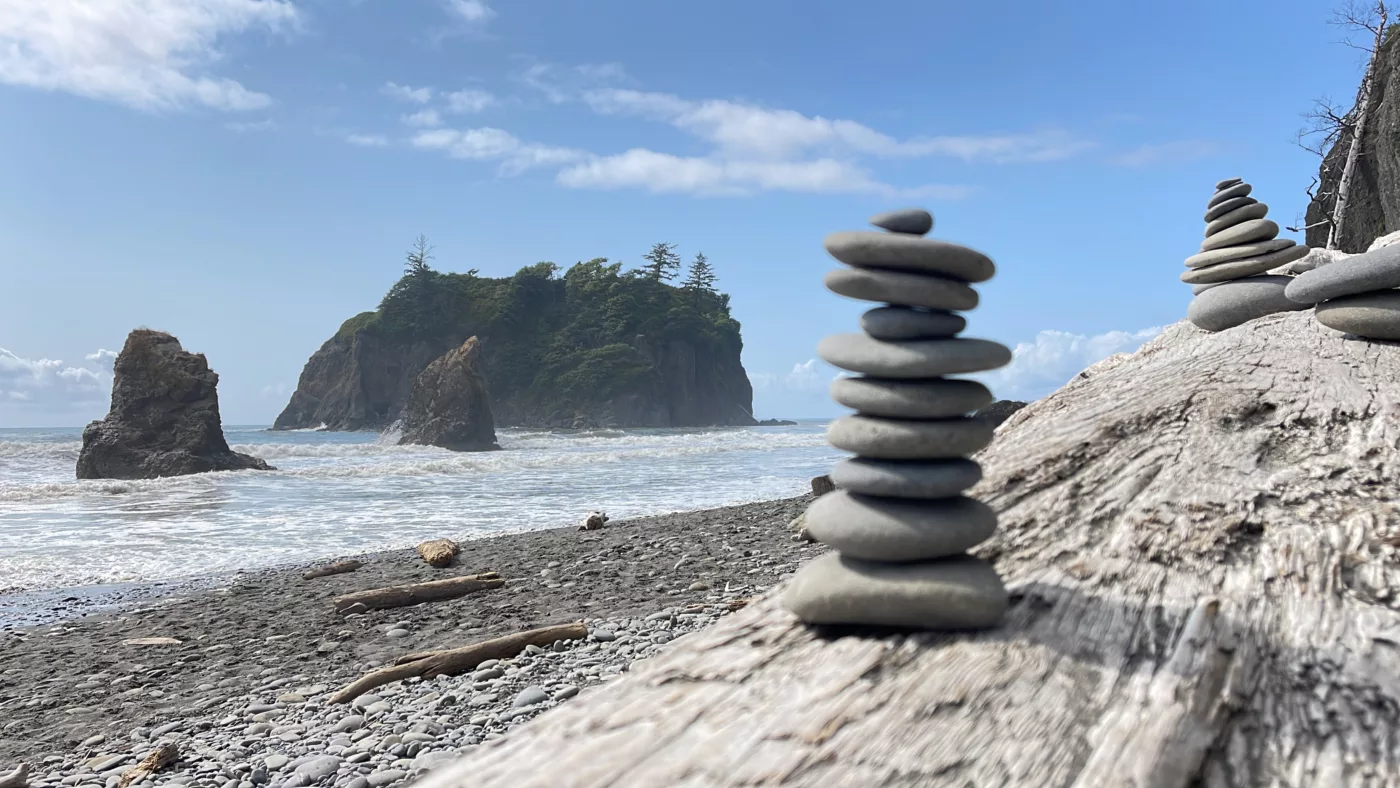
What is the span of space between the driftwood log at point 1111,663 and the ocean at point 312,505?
28.4 ft

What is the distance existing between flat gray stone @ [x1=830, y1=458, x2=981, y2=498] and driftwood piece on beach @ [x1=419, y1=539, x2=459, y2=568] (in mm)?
7095

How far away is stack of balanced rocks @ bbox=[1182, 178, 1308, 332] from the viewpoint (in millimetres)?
5672

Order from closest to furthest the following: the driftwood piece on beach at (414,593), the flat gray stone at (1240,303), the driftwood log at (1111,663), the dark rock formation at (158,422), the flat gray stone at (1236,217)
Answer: the driftwood log at (1111,663), the flat gray stone at (1240,303), the flat gray stone at (1236,217), the driftwood piece on beach at (414,593), the dark rock formation at (158,422)

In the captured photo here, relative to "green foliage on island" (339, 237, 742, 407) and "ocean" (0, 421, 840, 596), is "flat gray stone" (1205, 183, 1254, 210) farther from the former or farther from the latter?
"green foliage on island" (339, 237, 742, 407)

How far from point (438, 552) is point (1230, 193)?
788cm

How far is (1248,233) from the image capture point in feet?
19.5

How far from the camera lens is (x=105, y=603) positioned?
26.0ft

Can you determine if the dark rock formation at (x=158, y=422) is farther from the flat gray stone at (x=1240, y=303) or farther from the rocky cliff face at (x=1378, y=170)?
the rocky cliff face at (x=1378, y=170)

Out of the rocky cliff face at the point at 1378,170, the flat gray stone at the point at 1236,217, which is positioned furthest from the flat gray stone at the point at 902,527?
the rocky cliff face at the point at 1378,170

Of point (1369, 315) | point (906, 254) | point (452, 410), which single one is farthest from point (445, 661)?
point (452, 410)

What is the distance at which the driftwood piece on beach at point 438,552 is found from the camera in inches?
347

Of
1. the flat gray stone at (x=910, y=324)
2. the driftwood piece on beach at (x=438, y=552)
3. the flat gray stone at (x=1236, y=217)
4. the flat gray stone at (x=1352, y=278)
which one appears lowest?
the driftwood piece on beach at (x=438, y=552)

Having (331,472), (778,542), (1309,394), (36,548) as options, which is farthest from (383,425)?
(1309,394)

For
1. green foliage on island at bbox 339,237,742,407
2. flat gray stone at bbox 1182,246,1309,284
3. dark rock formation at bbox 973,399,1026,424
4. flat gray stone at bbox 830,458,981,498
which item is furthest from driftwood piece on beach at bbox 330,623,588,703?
green foliage on island at bbox 339,237,742,407
